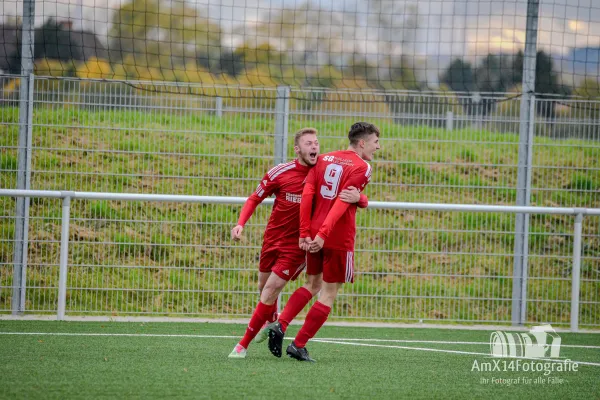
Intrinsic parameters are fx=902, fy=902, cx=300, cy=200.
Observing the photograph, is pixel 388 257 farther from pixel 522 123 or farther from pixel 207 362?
pixel 207 362

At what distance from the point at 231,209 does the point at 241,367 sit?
16.2 ft

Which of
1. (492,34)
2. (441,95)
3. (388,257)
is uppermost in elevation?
(492,34)

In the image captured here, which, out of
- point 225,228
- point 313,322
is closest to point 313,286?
point 313,322

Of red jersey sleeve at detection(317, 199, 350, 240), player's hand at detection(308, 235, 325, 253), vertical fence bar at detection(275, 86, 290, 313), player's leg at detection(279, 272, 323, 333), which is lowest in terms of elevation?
player's leg at detection(279, 272, 323, 333)

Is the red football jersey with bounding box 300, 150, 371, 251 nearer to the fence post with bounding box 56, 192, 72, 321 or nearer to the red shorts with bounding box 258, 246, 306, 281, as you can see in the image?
the red shorts with bounding box 258, 246, 306, 281

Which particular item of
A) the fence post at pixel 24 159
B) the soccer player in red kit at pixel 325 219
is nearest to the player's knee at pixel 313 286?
the soccer player in red kit at pixel 325 219

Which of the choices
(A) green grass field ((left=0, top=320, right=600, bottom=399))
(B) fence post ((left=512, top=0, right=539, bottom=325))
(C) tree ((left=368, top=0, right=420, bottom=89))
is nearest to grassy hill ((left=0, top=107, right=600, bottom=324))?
(B) fence post ((left=512, top=0, right=539, bottom=325))

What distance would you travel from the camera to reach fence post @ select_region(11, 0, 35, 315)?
9711 mm

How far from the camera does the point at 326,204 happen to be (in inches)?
270

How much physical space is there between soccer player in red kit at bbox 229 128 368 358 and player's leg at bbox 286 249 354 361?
304mm

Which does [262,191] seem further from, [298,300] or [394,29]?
[394,29]

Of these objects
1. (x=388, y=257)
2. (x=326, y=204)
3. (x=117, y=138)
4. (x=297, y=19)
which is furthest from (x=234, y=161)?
(x=326, y=204)

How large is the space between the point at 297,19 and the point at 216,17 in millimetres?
1726

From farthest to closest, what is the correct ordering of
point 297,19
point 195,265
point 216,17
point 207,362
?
1. point 297,19
2. point 216,17
3. point 195,265
4. point 207,362
